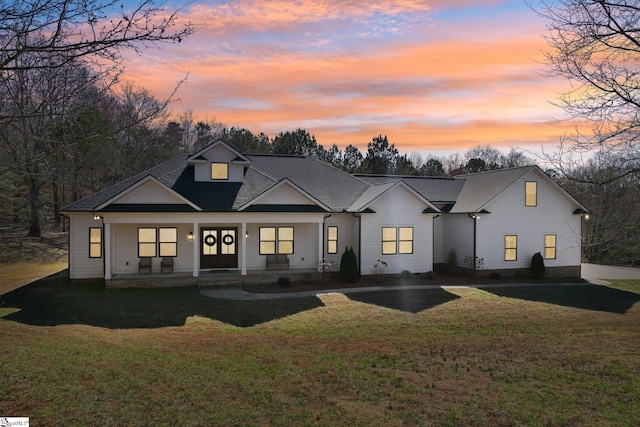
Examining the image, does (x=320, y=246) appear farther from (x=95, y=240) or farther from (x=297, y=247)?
(x=95, y=240)

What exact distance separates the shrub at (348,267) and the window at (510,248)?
9352 mm

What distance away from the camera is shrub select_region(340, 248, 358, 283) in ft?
71.7

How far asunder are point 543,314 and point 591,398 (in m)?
8.64

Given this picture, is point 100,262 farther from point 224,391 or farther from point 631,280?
point 631,280

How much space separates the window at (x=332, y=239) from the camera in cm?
2347

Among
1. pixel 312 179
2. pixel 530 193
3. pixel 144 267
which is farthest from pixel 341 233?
pixel 530 193

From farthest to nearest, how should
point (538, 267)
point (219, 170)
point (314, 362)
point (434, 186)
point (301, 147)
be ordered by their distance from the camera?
1. point (301, 147)
2. point (434, 186)
3. point (538, 267)
4. point (219, 170)
5. point (314, 362)

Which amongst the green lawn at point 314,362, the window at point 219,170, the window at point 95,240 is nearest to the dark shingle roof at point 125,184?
the window at point 95,240

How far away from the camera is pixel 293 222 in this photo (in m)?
21.9

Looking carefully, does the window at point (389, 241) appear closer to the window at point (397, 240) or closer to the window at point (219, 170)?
the window at point (397, 240)

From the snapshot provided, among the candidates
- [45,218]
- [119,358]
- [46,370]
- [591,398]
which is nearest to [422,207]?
[591,398]

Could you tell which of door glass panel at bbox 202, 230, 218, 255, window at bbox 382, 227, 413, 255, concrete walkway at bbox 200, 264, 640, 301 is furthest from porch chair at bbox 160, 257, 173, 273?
window at bbox 382, 227, 413, 255

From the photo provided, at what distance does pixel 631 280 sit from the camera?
25.3 meters

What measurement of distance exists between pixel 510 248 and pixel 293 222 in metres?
12.9
